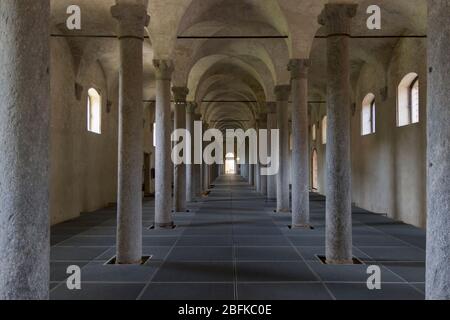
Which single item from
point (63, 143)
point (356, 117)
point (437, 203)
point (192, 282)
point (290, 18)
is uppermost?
point (290, 18)

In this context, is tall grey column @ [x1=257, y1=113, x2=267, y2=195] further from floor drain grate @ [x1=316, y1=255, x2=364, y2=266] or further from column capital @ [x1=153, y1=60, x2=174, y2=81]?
floor drain grate @ [x1=316, y1=255, x2=364, y2=266]

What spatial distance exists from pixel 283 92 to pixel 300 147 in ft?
16.9

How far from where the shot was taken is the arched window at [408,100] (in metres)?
13.0

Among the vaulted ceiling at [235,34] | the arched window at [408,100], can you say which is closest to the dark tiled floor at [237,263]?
the arched window at [408,100]

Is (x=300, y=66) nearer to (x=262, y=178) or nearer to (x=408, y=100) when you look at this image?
(x=408, y=100)

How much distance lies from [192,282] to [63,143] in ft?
29.6

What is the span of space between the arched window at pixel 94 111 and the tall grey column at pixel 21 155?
13627 millimetres

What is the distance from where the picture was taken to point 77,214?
14.5 meters

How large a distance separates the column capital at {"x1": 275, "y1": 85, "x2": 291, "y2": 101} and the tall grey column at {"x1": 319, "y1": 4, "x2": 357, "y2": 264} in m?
8.27

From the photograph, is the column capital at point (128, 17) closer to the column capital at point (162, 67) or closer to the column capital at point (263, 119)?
the column capital at point (162, 67)

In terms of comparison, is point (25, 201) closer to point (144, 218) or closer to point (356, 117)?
point (144, 218)

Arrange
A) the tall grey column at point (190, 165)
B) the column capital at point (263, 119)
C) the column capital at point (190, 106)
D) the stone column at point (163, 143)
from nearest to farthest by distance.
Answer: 1. the stone column at point (163, 143)
2. the tall grey column at point (190, 165)
3. the column capital at point (190, 106)
4. the column capital at point (263, 119)
